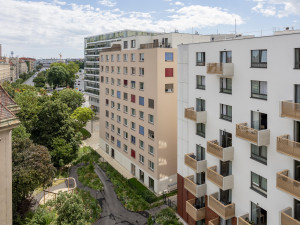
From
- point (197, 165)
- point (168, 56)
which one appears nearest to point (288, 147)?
point (197, 165)

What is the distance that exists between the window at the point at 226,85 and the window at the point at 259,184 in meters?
7.53

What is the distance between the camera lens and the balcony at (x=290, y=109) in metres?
17.2

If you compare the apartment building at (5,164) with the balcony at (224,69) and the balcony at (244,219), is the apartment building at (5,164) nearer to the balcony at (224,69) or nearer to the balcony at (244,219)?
the balcony at (224,69)

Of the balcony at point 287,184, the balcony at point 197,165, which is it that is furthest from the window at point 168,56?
the balcony at point 287,184

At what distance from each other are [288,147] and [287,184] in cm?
249

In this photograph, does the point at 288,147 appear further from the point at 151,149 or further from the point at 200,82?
the point at 151,149

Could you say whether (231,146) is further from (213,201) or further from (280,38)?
(280,38)

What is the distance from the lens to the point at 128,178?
44.6 meters

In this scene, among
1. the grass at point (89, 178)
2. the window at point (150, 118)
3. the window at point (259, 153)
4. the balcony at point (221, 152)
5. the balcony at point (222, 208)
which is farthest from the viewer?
the grass at point (89, 178)

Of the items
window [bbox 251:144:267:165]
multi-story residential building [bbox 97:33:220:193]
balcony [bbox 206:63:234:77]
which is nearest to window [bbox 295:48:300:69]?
balcony [bbox 206:63:234:77]

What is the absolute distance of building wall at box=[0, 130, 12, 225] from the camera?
16688 mm

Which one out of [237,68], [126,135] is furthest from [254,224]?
[126,135]

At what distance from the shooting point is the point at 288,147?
1775cm

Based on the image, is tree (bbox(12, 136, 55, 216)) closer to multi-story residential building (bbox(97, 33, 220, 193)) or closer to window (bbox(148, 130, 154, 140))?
window (bbox(148, 130, 154, 140))
